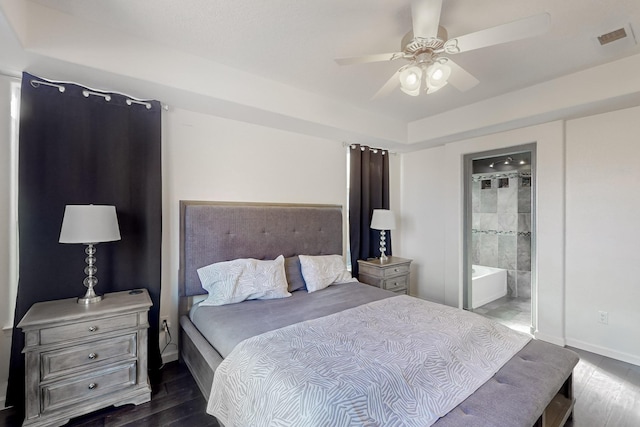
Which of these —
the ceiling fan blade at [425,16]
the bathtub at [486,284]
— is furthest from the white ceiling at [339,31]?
the bathtub at [486,284]

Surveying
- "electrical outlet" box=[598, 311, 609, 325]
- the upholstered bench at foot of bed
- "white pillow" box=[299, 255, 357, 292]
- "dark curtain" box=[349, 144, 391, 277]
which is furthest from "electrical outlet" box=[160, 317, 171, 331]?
"electrical outlet" box=[598, 311, 609, 325]

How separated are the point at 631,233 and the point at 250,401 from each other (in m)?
3.37

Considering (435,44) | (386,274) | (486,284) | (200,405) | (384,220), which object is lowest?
(200,405)

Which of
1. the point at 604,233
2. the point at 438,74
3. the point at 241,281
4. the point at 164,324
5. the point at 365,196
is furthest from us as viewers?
the point at 365,196

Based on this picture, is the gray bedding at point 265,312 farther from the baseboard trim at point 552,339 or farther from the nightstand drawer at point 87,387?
the baseboard trim at point 552,339

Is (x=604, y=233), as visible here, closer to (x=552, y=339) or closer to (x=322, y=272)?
(x=552, y=339)

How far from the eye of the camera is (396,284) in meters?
3.55

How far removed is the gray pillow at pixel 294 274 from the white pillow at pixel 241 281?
0.57ft

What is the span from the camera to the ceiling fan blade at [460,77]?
5.62ft

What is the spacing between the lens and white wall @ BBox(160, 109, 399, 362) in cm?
254

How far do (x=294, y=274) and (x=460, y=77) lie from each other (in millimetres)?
2107

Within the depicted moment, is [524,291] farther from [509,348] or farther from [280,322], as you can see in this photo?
[280,322]

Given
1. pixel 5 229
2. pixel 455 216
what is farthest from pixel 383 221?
pixel 5 229

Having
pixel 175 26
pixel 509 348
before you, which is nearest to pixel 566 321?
pixel 509 348
